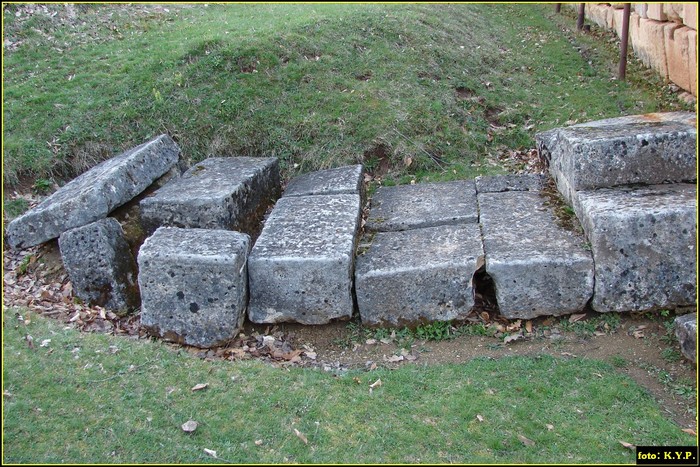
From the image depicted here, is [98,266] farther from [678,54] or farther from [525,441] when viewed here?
[678,54]

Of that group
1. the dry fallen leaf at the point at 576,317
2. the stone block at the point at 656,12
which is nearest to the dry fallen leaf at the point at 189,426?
the dry fallen leaf at the point at 576,317

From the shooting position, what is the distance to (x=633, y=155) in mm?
4660

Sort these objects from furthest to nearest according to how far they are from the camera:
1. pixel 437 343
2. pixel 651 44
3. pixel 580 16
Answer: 1. pixel 580 16
2. pixel 651 44
3. pixel 437 343

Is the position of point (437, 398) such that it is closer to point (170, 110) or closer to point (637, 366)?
point (637, 366)

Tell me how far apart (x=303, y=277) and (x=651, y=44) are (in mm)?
6703

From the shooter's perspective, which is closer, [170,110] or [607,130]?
[607,130]

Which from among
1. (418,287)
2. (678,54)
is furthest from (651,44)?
(418,287)

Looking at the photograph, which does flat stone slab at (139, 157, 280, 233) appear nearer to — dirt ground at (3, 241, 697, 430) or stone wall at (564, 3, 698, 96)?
dirt ground at (3, 241, 697, 430)

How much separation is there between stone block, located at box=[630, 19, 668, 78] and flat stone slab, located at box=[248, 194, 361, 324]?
5733 mm

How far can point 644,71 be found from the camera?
8773 mm

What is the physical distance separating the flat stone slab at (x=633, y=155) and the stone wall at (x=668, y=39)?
9.01 ft

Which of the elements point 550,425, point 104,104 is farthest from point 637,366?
point 104,104

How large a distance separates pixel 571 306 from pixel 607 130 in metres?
1.47

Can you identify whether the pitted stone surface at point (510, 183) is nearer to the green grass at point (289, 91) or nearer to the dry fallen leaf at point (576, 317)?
the green grass at point (289, 91)
